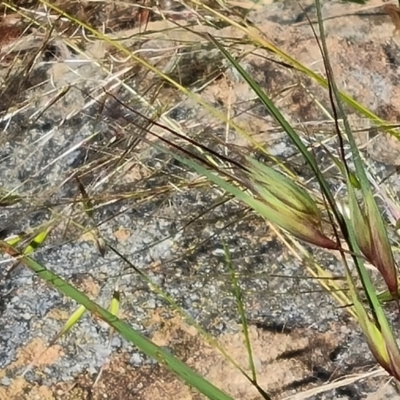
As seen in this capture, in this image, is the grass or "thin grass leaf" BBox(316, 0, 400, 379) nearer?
"thin grass leaf" BBox(316, 0, 400, 379)

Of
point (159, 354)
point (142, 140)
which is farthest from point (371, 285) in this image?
point (142, 140)

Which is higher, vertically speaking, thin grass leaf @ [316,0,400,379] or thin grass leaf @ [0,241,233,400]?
thin grass leaf @ [316,0,400,379]

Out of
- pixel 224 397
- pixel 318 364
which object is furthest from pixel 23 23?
pixel 224 397

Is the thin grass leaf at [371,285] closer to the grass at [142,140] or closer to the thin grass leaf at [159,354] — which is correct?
the thin grass leaf at [159,354]

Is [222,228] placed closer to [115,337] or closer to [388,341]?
[115,337]

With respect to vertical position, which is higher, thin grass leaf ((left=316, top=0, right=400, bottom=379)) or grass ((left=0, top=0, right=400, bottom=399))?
thin grass leaf ((left=316, top=0, right=400, bottom=379))

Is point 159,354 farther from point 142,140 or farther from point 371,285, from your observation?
point 142,140

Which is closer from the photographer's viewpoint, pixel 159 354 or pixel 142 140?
pixel 159 354

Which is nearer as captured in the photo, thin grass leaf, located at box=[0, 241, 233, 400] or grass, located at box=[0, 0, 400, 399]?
thin grass leaf, located at box=[0, 241, 233, 400]

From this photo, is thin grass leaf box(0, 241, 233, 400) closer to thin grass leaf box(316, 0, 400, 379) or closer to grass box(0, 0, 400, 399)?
thin grass leaf box(316, 0, 400, 379)

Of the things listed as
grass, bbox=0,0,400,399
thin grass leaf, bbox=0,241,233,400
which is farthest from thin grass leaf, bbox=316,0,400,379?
grass, bbox=0,0,400,399

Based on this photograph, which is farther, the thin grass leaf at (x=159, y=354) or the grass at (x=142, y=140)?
the grass at (x=142, y=140)

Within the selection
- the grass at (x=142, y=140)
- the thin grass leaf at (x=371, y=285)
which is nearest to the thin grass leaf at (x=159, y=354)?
the thin grass leaf at (x=371, y=285)
